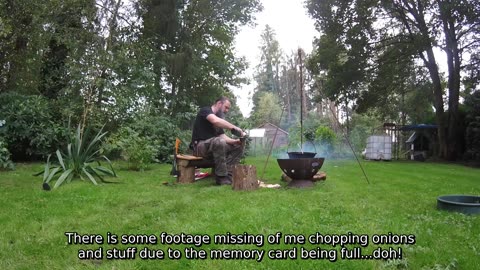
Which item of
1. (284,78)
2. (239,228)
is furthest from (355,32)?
(284,78)

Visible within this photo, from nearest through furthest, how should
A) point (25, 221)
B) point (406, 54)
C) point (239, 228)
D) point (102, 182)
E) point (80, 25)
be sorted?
point (239, 228), point (25, 221), point (102, 182), point (80, 25), point (406, 54)

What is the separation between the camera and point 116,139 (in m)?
7.70

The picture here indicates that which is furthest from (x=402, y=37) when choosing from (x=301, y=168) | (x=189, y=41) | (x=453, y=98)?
(x=301, y=168)

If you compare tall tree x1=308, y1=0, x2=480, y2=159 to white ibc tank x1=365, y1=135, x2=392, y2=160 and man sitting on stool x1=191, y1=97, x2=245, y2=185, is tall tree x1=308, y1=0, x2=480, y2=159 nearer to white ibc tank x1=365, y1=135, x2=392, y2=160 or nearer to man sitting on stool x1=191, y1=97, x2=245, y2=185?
white ibc tank x1=365, y1=135, x2=392, y2=160

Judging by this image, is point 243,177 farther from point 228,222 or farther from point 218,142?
point 228,222

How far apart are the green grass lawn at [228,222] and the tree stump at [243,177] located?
0.17 m

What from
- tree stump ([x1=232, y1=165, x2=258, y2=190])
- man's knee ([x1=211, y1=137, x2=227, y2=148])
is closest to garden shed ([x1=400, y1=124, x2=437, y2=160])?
man's knee ([x1=211, y1=137, x2=227, y2=148])

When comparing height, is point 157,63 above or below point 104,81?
above

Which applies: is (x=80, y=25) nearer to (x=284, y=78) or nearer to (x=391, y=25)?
(x=391, y=25)

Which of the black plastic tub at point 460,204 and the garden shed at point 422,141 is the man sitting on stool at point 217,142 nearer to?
the black plastic tub at point 460,204

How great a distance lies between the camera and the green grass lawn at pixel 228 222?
2.08 meters

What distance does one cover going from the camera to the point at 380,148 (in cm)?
1271

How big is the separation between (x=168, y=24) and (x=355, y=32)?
6.75m

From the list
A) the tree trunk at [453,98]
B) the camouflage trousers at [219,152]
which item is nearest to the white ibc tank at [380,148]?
the tree trunk at [453,98]
